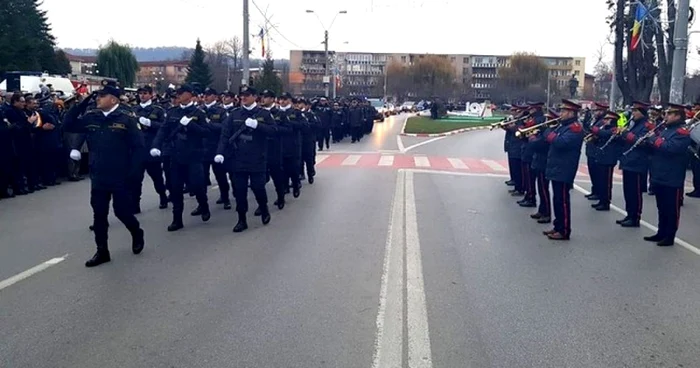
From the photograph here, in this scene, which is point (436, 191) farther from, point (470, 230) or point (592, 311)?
point (592, 311)

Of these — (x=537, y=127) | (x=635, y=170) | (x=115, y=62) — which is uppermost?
(x=115, y=62)

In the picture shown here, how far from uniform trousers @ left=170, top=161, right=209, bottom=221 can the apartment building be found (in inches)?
4461

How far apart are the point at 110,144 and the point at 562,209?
571cm

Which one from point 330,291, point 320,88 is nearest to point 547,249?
point 330,291

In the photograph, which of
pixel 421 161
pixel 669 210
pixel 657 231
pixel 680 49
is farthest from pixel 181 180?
pixel 680 49

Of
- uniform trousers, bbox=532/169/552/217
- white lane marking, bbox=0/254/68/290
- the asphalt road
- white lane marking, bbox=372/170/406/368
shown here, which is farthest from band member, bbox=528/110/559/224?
white lane marking, bbox=0/254/68/290

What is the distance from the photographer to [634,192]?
1029 cm

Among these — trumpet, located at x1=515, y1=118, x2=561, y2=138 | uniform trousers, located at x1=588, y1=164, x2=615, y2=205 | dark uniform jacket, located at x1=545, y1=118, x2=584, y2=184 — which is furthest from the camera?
uniform trousers, located at x1=588, y1=164, x2=615, y2=205

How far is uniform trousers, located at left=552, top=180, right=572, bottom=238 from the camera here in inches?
353

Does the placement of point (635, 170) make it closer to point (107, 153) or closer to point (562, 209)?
point (562, 209)

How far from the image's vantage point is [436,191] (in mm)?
13570

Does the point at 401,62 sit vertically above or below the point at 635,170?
above

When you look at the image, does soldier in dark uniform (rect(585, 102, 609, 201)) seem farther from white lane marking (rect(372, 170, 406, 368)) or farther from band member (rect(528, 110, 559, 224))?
white lane marking (rect(372, 170, 406, 368))

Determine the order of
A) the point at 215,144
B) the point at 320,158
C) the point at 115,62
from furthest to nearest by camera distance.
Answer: the point at 115,62
the point at 320,158
the point at 215,144
